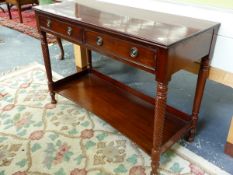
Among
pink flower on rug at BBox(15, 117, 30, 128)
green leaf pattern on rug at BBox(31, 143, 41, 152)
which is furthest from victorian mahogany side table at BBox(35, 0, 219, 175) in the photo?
green leaf pattern on rug at BBox(31, 143, 41, 152)

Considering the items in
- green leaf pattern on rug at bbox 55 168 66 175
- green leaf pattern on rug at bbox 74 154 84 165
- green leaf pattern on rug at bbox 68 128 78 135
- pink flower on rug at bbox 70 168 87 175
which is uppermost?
green leaf pattern on rug at bbox 68 128 78 135

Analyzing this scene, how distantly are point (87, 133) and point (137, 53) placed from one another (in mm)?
775

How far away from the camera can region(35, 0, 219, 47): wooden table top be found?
1049mm

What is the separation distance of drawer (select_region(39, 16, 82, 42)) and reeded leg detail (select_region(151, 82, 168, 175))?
0.56 m

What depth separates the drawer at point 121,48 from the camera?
104 cm

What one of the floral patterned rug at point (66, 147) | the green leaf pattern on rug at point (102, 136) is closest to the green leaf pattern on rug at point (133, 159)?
the floral patterned rug at point (66, 147)

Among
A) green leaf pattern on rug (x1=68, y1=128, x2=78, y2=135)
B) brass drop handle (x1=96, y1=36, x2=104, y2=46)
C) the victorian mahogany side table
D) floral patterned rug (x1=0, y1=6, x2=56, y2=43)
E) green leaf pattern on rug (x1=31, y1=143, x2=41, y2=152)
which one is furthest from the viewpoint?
floral patterned rug (x1=0, y1=6, x2=56, y2=43)

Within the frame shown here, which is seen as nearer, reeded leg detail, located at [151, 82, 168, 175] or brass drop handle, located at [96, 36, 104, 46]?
reeded leg detail, located at [151, 82, 168, 175]

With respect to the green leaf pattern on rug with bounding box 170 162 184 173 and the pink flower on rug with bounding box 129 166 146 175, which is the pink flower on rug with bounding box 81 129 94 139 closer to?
the pink flower on rug with bounding box 129 166 146 175

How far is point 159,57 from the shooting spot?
0.99 meters

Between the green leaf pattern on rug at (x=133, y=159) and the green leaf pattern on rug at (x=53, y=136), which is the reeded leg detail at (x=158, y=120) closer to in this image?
the green leaf pattern on rug at (x=133, y=159)

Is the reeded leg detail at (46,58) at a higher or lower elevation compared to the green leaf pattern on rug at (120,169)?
higher

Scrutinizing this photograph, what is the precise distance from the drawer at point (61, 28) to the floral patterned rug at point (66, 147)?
0.62m

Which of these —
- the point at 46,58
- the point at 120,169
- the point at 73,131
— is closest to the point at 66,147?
the point at 73,131
